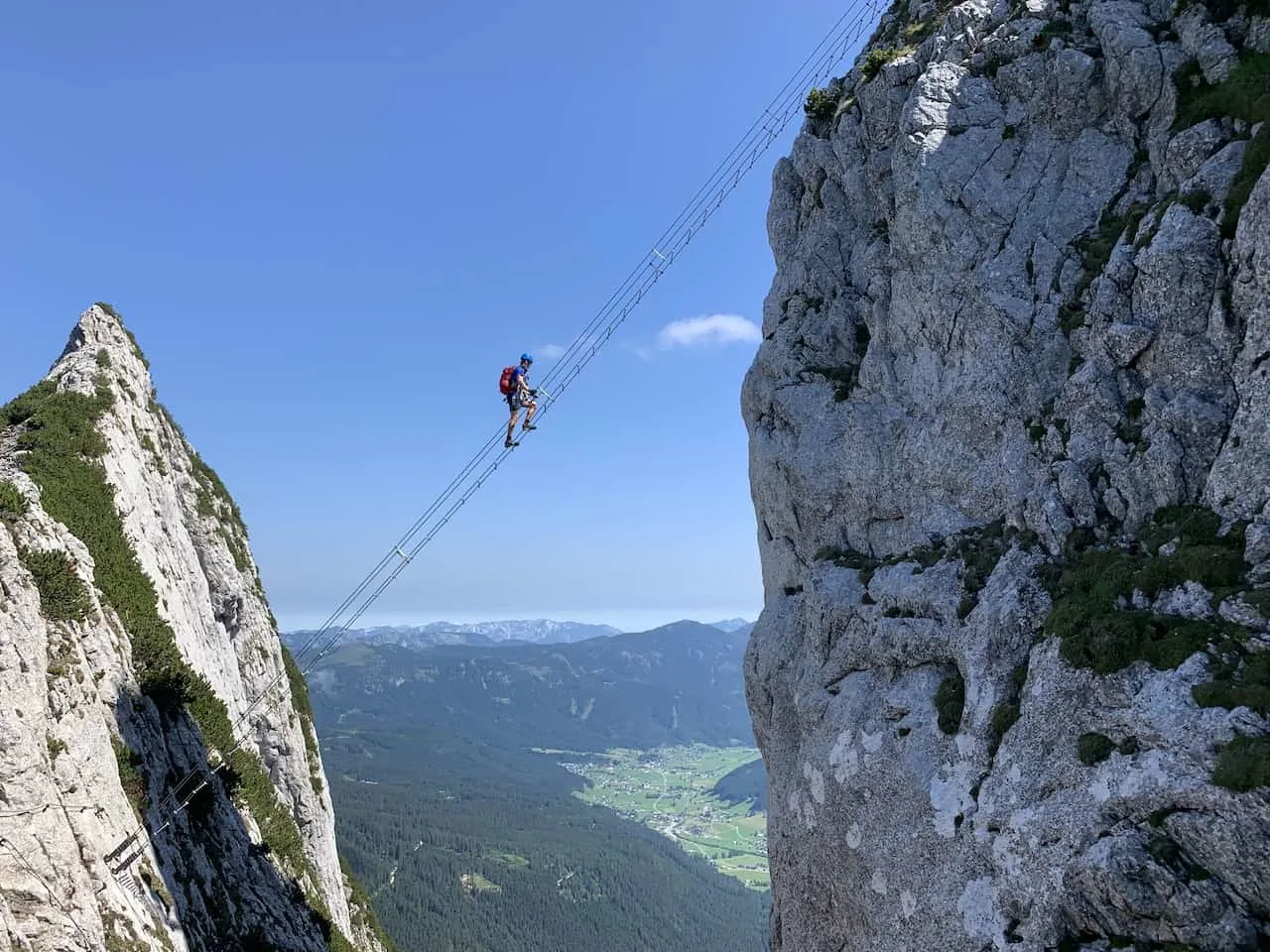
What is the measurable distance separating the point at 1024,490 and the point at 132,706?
39130mm

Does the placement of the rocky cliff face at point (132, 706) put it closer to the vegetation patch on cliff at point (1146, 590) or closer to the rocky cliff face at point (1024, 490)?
the rocky cliff face at point (1024, 490)

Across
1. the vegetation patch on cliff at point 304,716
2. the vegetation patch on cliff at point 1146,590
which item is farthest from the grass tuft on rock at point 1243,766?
the vegetation patch on cliff at point 304,716

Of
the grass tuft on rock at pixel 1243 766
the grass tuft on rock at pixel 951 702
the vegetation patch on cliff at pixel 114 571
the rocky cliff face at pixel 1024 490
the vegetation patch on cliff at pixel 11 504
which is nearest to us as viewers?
the grass tuft on rock at pixel 1243 766

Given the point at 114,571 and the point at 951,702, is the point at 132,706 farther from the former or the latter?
the point at 951,702

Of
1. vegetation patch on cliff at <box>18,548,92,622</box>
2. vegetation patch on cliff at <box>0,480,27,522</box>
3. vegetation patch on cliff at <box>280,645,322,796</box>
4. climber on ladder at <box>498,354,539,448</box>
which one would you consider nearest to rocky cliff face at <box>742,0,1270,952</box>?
climber on ladder at <box>498,354,539,448</box>

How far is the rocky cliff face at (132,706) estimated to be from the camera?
24.3 m

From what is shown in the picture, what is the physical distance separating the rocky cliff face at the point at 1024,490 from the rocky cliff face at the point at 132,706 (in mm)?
24797

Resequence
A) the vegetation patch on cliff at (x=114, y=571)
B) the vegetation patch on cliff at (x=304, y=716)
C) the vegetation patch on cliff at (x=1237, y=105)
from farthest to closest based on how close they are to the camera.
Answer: the vegetation patch on cliff at (x=304, y=716), the vegetation patch on cliff at (x=114, y=571), the vegetation patch on cliff at (x=1237, y=105)

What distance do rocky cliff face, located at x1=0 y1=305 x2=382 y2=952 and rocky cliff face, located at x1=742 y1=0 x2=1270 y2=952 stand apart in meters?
24.8

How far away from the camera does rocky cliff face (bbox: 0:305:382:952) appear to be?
79.6 ft

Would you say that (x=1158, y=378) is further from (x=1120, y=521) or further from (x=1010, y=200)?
(x=1010, y=200)

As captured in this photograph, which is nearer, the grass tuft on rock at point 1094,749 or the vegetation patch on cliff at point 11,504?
the grass tuft on rock at point 1094,749

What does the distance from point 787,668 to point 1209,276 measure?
22075mm

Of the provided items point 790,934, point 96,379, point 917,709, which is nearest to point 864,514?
point 917,709
